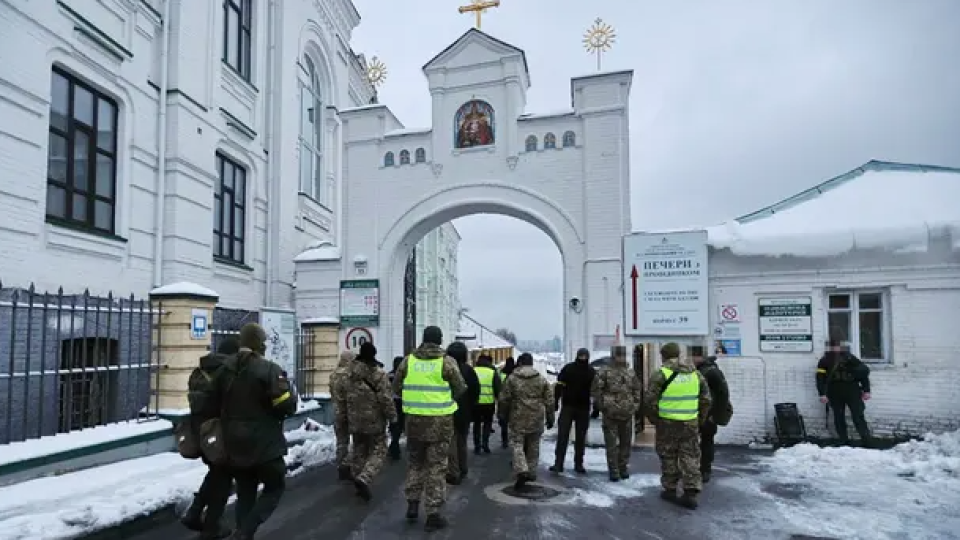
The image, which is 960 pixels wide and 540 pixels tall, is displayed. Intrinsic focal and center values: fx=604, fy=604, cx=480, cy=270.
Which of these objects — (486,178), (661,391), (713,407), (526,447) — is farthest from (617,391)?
(486,178)

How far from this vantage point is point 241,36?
50.9 feet

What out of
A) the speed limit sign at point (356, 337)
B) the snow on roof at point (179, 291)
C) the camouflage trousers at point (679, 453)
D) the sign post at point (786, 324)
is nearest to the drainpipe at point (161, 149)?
the snow on roof at point (179, 291)

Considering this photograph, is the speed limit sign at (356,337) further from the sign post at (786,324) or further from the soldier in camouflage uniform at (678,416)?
the soldier in camouflage uniform at (678,416)

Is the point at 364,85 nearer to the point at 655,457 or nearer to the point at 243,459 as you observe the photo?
the point at 655,457

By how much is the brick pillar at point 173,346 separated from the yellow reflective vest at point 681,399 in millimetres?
6381

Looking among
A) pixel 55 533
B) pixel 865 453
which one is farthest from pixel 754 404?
pixel 55 533

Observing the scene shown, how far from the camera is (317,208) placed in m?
19.5

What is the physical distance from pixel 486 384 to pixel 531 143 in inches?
A: 257

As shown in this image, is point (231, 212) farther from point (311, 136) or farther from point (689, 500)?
point (689, 500)

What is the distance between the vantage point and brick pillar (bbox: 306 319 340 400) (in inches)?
508

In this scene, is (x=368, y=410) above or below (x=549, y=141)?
below

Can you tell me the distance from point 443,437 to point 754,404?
A: 7.14 m

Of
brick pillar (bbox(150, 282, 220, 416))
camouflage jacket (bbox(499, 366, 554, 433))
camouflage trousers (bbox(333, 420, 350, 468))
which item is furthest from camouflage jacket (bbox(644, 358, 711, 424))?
brick pillar (bbox(150, 282, 220, 416))

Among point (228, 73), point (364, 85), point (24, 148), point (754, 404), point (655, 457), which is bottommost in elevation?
point (655, 457)
